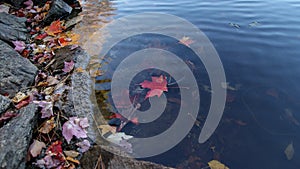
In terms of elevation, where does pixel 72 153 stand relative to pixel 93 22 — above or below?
below

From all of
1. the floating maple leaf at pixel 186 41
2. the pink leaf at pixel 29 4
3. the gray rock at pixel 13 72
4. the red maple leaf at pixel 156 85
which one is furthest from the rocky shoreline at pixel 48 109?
the floating maple leaf at pixel 186 41

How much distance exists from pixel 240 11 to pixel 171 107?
3615 millimetres

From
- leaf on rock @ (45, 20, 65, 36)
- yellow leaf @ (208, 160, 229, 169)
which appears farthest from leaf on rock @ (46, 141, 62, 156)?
Answer: leaf on rock @ (45, 20, 65, 36)

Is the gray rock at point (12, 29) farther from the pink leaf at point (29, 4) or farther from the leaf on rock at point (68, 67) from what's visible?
the leaf on rock at point (68, 67)

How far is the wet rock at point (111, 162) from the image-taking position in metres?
1.98

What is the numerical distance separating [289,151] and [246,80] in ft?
3.73

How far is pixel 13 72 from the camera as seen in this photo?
267cm

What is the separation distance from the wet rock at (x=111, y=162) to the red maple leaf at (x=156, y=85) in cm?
101

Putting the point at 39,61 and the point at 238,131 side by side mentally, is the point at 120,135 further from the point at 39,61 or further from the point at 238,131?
the point at 39,61

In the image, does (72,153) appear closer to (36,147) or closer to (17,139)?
(36,147)

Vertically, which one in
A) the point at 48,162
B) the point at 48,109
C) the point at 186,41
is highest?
the point at 186,41

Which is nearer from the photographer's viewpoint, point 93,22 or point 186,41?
point 186,41

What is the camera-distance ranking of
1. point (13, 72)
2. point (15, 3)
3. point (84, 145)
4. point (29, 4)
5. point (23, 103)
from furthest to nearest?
point (29, 4) < point (15, 3) < point (13, 72) < point (23, 103) < point (84, 145)

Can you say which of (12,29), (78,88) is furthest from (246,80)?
(12,29)
